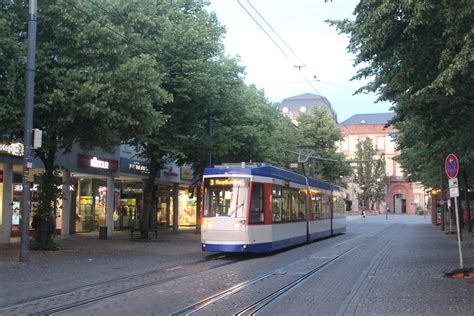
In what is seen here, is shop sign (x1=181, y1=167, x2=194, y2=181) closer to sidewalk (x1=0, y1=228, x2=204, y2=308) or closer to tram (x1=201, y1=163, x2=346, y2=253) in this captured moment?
sidewalk (x1=0, y1=228, x2=204, y2=308)

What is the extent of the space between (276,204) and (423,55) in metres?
9.54

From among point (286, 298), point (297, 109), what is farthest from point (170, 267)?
point (297, 109)

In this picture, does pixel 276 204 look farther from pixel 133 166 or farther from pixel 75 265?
pixel 133 166

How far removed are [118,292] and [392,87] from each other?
811 cm

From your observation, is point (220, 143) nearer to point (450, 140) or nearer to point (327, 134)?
point (450, 140)

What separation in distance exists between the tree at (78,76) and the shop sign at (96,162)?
10.1m

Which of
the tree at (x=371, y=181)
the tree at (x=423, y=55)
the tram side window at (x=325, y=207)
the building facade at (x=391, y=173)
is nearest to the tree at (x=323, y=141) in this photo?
the tram side window at (x=325, y=207)

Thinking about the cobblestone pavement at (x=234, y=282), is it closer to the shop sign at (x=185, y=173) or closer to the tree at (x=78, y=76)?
the tree at (x=78, y=76)

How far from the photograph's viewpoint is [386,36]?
12219 millimetres

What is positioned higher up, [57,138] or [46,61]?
[46,61]

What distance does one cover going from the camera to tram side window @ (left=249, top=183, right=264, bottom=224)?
1863 cm

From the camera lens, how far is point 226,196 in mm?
18781

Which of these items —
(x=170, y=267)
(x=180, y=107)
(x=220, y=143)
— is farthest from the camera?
(x=220, y=143)

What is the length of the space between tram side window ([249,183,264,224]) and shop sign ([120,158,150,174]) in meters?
16.9
